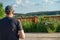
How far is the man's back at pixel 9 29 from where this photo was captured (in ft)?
15.1

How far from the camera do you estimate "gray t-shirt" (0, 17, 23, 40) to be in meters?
4.62

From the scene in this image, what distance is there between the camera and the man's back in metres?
4.62

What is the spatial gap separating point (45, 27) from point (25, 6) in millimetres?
4274

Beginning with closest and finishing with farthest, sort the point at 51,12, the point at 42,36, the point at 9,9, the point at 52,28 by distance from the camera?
the point at 9,9 < the point at 42,36 < the point at 52,28 < the point at 51,12

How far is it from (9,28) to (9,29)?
0.02 metres

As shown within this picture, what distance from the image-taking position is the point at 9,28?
4629 millimetres

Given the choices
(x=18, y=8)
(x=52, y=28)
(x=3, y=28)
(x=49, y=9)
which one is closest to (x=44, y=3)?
(x=49, y=9)

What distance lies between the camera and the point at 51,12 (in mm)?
17062

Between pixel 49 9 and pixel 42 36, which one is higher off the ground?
pixel 49 9

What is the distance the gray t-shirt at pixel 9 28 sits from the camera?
462cm

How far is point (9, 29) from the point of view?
4625 millimetres

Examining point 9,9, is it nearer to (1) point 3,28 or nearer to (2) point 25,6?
(1) point 3,28

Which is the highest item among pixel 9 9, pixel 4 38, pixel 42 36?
pixel 9 9

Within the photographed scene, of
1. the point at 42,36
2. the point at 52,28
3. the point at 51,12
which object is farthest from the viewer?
the point at 51,12
